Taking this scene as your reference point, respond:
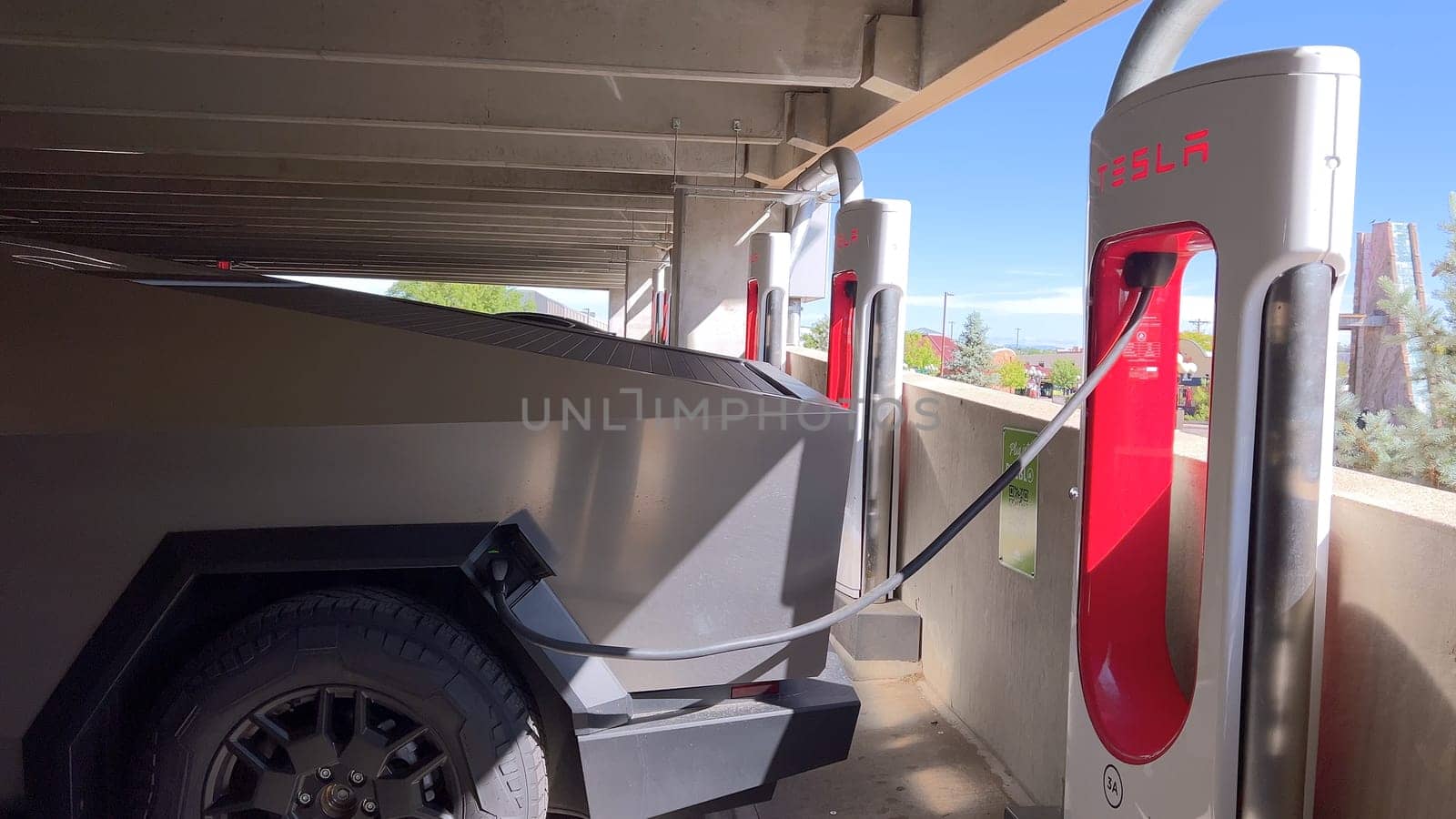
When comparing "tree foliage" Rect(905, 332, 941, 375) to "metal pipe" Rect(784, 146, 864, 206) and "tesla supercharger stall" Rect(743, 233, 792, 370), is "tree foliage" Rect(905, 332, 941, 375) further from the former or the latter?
"metal pipe" Rect(784, 146, 864, 206)

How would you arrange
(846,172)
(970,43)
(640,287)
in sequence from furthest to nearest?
(640,287) < (846,172) < (970,43)

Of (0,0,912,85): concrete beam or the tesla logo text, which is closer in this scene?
the tesla logo text

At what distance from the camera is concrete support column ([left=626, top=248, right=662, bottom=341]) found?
72.6 feet

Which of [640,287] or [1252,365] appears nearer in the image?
[1252,365]

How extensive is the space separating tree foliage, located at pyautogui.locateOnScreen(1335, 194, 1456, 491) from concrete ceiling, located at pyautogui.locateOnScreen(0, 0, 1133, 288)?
1101 centimetres

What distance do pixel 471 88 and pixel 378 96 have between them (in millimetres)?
769

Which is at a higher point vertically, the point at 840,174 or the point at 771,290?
the point at 840,174

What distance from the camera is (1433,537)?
6.60 ft

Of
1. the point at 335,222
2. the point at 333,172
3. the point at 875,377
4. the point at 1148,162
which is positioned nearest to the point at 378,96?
the point at 333,172

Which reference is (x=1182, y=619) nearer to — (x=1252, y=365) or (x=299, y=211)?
(x=1252, y=365)

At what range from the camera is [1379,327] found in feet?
93.1

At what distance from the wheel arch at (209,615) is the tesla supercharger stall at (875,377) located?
3175mm

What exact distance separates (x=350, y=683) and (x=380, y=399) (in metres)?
0.70

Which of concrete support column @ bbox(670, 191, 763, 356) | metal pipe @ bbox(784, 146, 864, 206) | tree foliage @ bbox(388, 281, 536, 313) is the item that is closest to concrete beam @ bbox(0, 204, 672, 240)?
concrete support column @ bbox(670, 191, 763, 356)
